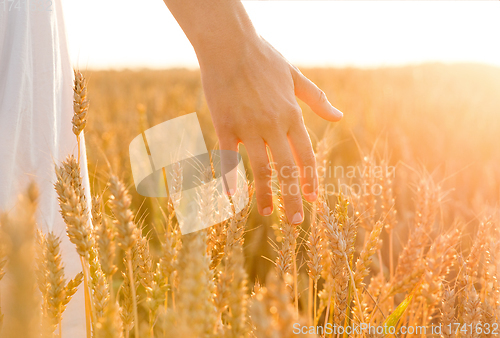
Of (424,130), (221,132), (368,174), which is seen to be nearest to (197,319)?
(221,132)

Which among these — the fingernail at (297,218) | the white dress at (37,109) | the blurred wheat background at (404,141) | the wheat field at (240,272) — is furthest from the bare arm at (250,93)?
the blurred wheat background at (404,141)

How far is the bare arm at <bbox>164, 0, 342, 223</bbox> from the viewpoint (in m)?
1.03

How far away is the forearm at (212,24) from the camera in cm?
101

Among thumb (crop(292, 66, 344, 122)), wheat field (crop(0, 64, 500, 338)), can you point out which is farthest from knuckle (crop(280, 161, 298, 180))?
thumb (crop(292, 66, 344, 122))

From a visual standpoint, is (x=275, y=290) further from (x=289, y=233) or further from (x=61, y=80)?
(x=61, y=80)

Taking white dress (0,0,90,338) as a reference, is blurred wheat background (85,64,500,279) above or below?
below

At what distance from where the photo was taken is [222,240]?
0.97 meters

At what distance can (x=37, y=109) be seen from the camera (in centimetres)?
115

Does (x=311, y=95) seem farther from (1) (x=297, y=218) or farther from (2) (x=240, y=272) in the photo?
(2) (x=240, y=272)

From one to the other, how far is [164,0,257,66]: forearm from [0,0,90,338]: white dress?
1.52ft

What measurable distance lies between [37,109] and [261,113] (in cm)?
74

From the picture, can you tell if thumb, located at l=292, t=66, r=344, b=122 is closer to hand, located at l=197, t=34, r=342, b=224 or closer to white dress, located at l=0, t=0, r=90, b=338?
hand, located at l=197, t=34, r=342, b=224

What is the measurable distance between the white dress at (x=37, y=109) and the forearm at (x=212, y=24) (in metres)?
0.46

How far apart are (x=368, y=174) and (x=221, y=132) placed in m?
0.60
